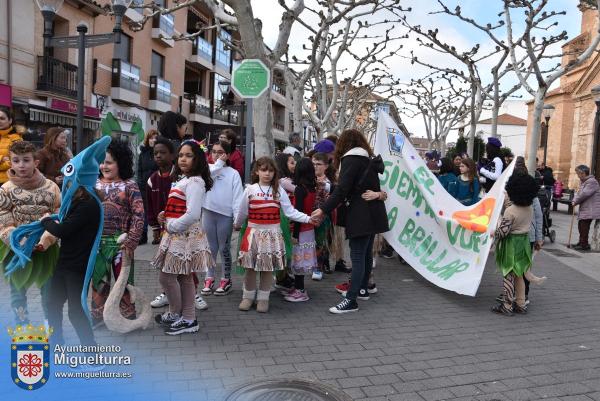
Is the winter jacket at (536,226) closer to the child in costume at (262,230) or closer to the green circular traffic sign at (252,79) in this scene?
the child in costume at (262,230)

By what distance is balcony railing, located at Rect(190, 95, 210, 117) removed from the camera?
31750 millimetres

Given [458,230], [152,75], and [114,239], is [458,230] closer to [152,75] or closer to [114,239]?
[114,239]

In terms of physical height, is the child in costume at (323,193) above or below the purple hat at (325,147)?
below

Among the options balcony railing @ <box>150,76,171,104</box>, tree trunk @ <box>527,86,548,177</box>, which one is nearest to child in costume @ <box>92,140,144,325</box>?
tree trunk @ <box>527,86,548,177</box>

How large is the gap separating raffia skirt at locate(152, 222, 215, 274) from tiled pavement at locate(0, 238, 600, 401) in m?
0.61

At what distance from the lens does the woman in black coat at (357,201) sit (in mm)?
5301

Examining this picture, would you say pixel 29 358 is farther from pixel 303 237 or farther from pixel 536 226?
pixel 536 226

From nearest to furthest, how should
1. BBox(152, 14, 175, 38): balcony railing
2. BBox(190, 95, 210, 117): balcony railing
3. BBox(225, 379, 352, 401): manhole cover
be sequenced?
BBox(225, 379, 352, 401): manhole cover
BBox(152, 14, 175, 38): balcony railing
BBox(190, 95, 210, 117): balcony railing

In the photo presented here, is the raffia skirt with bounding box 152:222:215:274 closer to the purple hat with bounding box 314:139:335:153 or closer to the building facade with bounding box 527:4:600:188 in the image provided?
the purple hat with bounding box 314:139:335:153

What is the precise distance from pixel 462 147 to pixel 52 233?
3644cm

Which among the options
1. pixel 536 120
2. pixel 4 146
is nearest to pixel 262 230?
pixel 4 146

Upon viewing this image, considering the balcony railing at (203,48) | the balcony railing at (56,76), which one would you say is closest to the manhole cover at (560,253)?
the balcony railing at (56,76)

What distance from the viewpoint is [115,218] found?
161 inches

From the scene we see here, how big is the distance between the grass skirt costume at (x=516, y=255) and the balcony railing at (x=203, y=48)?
2900cm
